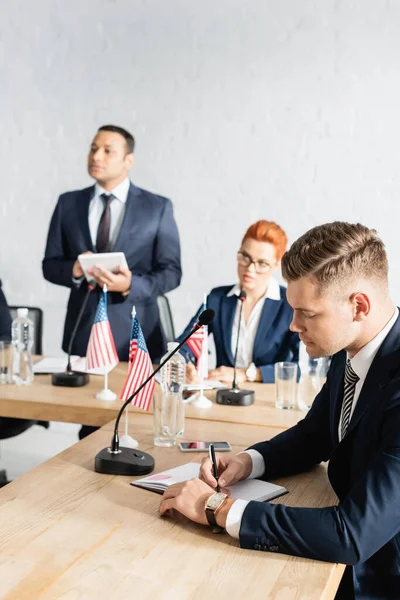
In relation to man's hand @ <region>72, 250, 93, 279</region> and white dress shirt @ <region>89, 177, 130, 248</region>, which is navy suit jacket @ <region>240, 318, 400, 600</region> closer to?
man's hand @ <region>72, 250, 93, 279</region>

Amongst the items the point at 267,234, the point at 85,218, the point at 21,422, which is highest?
the point at 85,218

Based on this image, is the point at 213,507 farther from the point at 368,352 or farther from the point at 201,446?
the point at 201,446

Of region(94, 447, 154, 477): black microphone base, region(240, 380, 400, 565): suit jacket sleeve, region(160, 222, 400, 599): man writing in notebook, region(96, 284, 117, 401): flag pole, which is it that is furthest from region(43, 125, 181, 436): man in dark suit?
region(240, 380, 400, 565): suit jacket sleeve

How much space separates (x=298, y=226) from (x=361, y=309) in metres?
3.07

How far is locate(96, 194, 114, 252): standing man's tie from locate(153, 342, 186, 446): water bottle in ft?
6.05

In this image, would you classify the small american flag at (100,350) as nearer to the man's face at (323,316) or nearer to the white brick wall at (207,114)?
the man's face at (323,316)

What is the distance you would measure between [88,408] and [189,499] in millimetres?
1110

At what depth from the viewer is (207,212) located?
4719 mm

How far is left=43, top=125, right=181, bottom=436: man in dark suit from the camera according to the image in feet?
12.6

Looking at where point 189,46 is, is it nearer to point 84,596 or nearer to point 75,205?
point 75,205

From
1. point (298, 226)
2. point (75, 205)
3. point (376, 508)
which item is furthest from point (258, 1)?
point (376, 508)

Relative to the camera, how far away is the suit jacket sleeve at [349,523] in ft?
4.53

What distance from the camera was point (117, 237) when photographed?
398 cm

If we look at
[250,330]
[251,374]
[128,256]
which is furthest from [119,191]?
[251,374]
